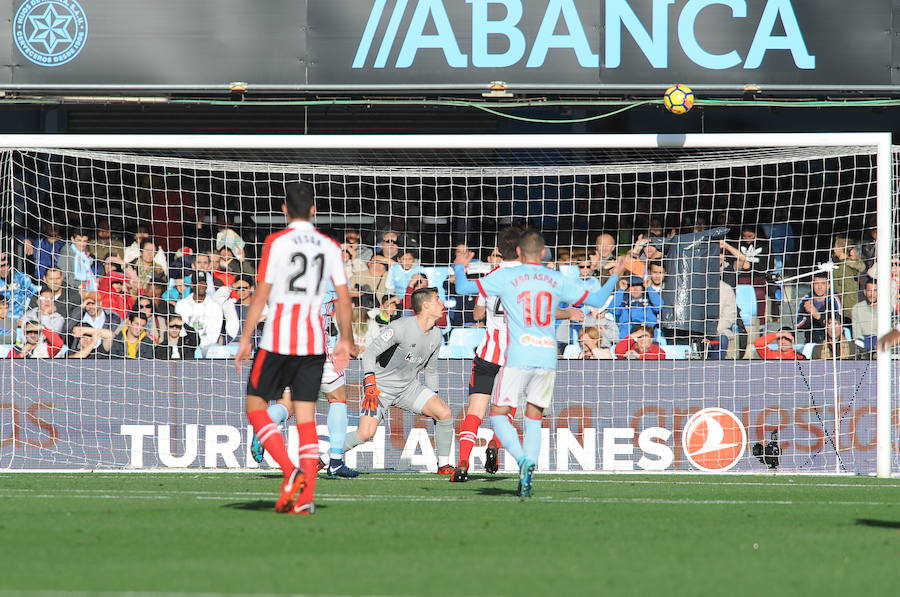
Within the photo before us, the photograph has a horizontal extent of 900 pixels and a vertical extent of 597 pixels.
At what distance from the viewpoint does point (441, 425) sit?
12422 mm

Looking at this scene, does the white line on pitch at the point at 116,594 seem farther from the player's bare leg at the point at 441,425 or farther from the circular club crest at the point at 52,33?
the circular club crest at the point at 52,33

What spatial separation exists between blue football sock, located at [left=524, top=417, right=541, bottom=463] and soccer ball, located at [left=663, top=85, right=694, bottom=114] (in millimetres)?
4675

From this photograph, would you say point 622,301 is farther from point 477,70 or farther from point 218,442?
point 218,442

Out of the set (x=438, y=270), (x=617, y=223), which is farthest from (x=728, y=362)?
(x=438, y=270)

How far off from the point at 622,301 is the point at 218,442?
16.0 feet

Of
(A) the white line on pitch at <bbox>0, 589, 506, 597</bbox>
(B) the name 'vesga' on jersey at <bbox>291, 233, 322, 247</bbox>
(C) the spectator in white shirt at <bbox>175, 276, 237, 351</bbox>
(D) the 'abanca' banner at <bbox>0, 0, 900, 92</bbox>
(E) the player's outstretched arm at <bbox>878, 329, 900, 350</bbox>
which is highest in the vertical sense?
(D) the 'abanca' banner at <bbox>0, 0, 900, 92</bbox>

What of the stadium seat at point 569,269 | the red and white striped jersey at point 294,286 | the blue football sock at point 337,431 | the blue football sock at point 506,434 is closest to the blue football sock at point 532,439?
the blue football sock at point 506,434

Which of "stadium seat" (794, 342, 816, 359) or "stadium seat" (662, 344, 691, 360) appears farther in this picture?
"stadium seat" (662, 344, 691, 360)

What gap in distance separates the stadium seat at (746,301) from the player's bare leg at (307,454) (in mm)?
7867

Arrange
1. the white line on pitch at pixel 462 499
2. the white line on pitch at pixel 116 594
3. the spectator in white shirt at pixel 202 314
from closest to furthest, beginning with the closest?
the white line on pitch at pixel 116 594, the white line on pitch at pixel 462 499, the spectator in white shirt at pixel 202 314

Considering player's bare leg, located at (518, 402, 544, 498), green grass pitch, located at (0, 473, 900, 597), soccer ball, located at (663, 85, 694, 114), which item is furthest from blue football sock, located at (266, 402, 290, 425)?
soccer ball, located at (663, 85, 694, 114)

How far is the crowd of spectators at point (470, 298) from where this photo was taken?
14.2 metres

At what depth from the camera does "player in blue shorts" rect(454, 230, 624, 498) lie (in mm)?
9133

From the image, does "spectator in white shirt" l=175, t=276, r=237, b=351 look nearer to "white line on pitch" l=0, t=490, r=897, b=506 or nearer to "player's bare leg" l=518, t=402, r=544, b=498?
"white line on pitch" l=0, t=490, r=897, b=506
